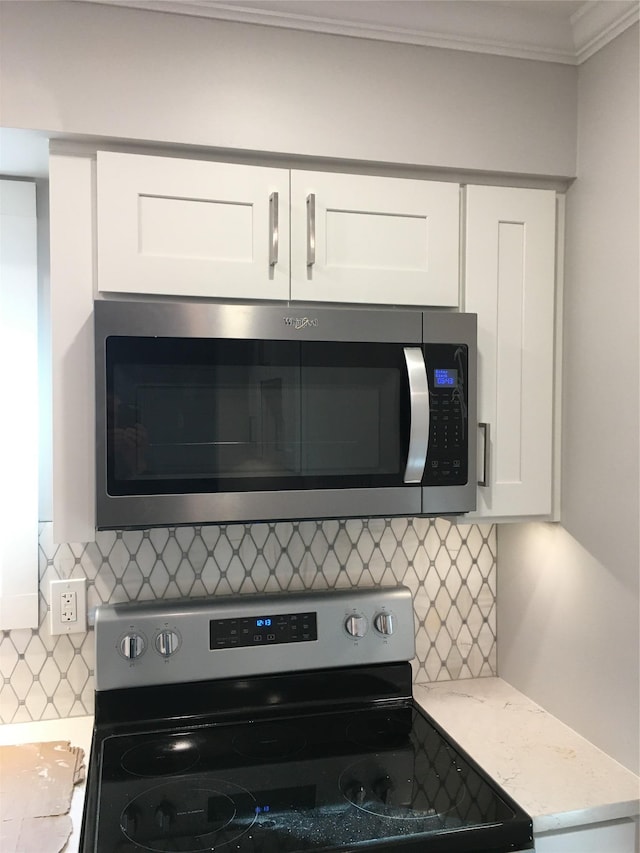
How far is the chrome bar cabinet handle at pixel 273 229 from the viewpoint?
1456 millimetres

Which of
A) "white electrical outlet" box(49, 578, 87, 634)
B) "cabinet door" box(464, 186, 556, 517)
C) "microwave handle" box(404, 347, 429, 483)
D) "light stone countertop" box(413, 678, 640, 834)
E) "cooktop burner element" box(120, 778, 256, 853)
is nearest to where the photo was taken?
"cooktop burner element" box(120, 778, 256, 853)

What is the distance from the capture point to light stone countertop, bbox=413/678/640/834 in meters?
1.34

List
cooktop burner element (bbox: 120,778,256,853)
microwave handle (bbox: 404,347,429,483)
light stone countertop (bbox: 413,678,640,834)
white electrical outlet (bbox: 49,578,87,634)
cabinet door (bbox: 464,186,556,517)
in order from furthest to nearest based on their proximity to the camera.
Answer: white electrical outlet (bbox: 49,578,87,634) → cabinet door (bbox: 464,186,556,517) → microwave handle (bbox: 404,347,429,483) → light stone countertop (bbox: 413,678,640,834) → cooktop burner element (bbox: 120,778,256,853)

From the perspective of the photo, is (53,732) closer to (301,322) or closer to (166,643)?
(166,643)

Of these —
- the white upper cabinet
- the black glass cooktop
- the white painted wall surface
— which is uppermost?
the white painted wall surface

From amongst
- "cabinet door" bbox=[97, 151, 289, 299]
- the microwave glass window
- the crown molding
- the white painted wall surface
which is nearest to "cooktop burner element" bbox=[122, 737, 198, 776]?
the microwave glass window

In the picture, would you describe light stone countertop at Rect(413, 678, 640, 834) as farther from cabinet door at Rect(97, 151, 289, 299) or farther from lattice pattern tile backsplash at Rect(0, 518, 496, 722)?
cabinet door at Rect(97, 151, 289, 299)

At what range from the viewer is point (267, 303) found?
1488 mm

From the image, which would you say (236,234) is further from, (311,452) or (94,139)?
(311,452)

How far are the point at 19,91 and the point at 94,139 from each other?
5.7 inches

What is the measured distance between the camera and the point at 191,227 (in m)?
1.43

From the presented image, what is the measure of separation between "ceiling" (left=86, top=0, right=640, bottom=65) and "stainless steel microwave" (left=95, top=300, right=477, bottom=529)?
550mm

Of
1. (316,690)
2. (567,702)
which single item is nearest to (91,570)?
(316,690)

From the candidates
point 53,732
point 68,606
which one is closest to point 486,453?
point 68,606
